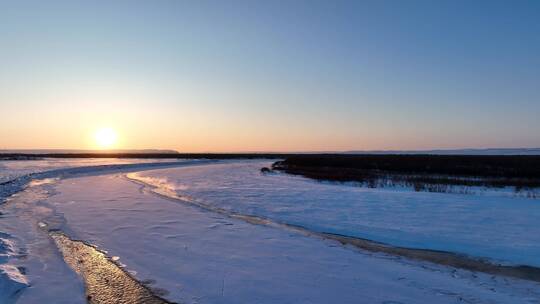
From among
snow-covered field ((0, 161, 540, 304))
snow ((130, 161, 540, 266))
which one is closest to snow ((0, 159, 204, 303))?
snow-covered field ((0, 161, 540, 304))

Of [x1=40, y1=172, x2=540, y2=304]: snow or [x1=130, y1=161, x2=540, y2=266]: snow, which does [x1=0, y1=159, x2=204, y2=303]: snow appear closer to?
[x1=40, y1=172, x2=540, y2=304]: snow

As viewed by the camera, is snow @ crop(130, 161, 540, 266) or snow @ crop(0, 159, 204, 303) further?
snow @ crop(130, 161, 540, 266)

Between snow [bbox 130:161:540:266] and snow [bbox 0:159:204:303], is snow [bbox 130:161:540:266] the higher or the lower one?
the higher one

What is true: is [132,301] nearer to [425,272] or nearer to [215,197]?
[425,272]

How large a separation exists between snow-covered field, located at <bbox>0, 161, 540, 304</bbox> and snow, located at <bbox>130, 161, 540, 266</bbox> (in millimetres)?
37

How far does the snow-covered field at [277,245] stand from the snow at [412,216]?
37 mm

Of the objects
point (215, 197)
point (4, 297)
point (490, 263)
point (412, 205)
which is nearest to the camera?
point (4, 297)

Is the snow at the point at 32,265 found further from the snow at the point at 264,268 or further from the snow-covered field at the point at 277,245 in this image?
the snow at the point at 264,268

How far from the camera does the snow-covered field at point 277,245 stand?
6504mm

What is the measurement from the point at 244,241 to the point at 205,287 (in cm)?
327

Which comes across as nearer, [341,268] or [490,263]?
[341,268]

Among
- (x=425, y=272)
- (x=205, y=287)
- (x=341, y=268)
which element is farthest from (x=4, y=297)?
(x=425, y=272)

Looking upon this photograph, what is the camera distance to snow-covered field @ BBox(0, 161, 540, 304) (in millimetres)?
6504

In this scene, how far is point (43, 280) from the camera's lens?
694cm
